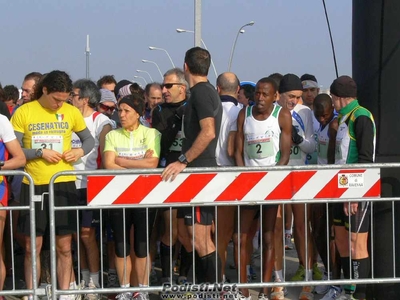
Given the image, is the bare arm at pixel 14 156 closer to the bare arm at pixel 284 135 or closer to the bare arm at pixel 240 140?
the bare arm at pixel 240 140

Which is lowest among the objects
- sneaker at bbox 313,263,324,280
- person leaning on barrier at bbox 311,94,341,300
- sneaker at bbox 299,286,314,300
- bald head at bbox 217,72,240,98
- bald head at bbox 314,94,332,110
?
sneaker at bbox 299,286,314,300

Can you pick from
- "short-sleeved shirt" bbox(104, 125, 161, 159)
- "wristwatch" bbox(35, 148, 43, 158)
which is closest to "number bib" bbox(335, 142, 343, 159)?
"short-sleeved shirt" bbox(104, 125, 161, 159)

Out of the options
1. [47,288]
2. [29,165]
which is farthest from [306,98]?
[47,288]

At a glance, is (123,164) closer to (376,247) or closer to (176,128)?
(176,128)

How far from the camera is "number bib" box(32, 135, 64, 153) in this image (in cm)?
657

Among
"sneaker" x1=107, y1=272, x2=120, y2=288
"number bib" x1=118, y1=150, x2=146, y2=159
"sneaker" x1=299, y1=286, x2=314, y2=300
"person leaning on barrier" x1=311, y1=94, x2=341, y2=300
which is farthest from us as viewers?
"sneaker" x1=107, y1=272, x2=120, y2=288

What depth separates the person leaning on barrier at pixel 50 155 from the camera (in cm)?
648

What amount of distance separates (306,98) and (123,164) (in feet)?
11.3

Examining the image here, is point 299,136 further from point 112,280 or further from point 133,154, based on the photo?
point 112,280

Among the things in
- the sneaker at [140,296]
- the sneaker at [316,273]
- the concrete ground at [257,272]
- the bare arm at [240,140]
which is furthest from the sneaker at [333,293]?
the sneaker at [140,296]

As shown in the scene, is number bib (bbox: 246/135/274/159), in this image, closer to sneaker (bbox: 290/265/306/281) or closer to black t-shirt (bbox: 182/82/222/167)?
black t-shirt (bbox: 182/82/222/167)

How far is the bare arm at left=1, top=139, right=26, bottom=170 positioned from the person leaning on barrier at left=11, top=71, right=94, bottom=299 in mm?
126

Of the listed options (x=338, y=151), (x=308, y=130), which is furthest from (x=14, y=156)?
(x=308, y=130)

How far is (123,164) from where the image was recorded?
681 cm
